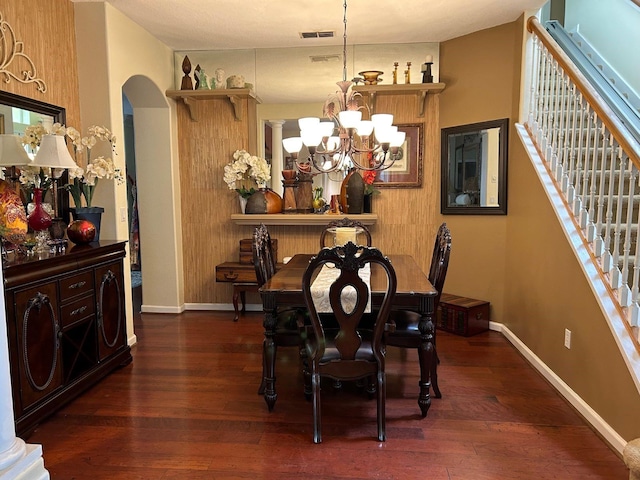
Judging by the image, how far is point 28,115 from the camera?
10.2ft

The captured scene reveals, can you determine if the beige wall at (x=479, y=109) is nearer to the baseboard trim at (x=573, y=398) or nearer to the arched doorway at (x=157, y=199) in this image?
the baseboard trim at (x=573, y=398)

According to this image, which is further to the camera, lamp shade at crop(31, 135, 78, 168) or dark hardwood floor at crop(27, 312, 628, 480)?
lamp shade at crop(31, 135, 78, 168)

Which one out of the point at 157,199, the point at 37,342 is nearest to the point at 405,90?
the point at 157,199

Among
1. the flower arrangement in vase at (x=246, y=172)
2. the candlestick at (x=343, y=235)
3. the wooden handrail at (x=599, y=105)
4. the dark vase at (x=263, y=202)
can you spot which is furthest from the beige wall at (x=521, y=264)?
the flower arrangement in vase at (x=246, y=172)

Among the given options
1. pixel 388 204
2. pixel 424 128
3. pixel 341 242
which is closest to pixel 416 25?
pixel 424 128

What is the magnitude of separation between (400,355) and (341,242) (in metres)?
1.11

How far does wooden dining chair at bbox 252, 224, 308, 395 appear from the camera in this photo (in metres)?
2.89

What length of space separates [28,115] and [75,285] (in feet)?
Result: 3.94

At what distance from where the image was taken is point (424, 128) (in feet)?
15.7

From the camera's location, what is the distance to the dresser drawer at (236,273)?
4.76 metres

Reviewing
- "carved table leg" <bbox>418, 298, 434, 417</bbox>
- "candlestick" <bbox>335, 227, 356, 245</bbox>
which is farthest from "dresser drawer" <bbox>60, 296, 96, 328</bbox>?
"carved table leg" <bbox>418, 298, 434, 417</bbox>

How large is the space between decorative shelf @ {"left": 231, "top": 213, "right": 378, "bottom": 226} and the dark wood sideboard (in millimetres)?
1536

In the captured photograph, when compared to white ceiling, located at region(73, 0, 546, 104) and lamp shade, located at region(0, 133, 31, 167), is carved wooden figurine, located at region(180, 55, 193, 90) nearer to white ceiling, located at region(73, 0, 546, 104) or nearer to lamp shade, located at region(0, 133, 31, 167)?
white ceiling, located at region(73, 0, 546, 104)

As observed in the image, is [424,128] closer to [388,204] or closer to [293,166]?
[388,204]
